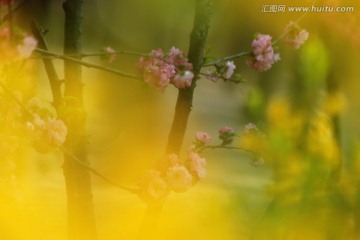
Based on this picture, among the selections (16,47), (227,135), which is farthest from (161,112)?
(16,47)

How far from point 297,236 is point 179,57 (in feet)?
3.85

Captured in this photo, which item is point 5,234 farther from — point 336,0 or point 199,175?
point 336,0

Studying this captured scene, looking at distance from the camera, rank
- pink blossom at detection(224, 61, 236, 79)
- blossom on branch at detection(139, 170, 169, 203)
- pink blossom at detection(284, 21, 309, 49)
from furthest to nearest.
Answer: pink blossom at detection(284, 21, 309, 49)
pink blossom at detection(224, 61, 236, 79)
blossom on branch at detection(139, 170, 169, 203)

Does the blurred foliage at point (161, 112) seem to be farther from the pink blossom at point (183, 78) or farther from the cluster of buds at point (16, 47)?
the cluster of buds at point (16, 47)

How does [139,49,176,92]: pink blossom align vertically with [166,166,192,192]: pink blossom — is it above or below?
above

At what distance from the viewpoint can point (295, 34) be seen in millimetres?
3467

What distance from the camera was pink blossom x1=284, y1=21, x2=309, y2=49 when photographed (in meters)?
3.45

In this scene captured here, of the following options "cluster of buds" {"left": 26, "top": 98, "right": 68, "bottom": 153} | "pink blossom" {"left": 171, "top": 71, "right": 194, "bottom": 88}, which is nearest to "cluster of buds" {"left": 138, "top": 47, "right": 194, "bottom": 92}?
"pink blossom" {"left": 171, "top": 71, "right": 194, "bottom": 88}

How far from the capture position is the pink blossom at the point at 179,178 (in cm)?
313

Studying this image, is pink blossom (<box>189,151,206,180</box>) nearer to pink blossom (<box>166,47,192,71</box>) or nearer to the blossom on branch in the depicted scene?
the blossom on branch

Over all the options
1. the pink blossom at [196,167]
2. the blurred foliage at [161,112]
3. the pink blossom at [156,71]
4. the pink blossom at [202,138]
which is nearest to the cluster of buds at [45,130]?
the blurred foliage at [161,112]

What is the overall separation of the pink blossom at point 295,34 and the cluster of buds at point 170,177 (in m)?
0.85

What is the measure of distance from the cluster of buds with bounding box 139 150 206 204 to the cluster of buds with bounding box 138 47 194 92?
41cm

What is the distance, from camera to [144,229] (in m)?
3.94
